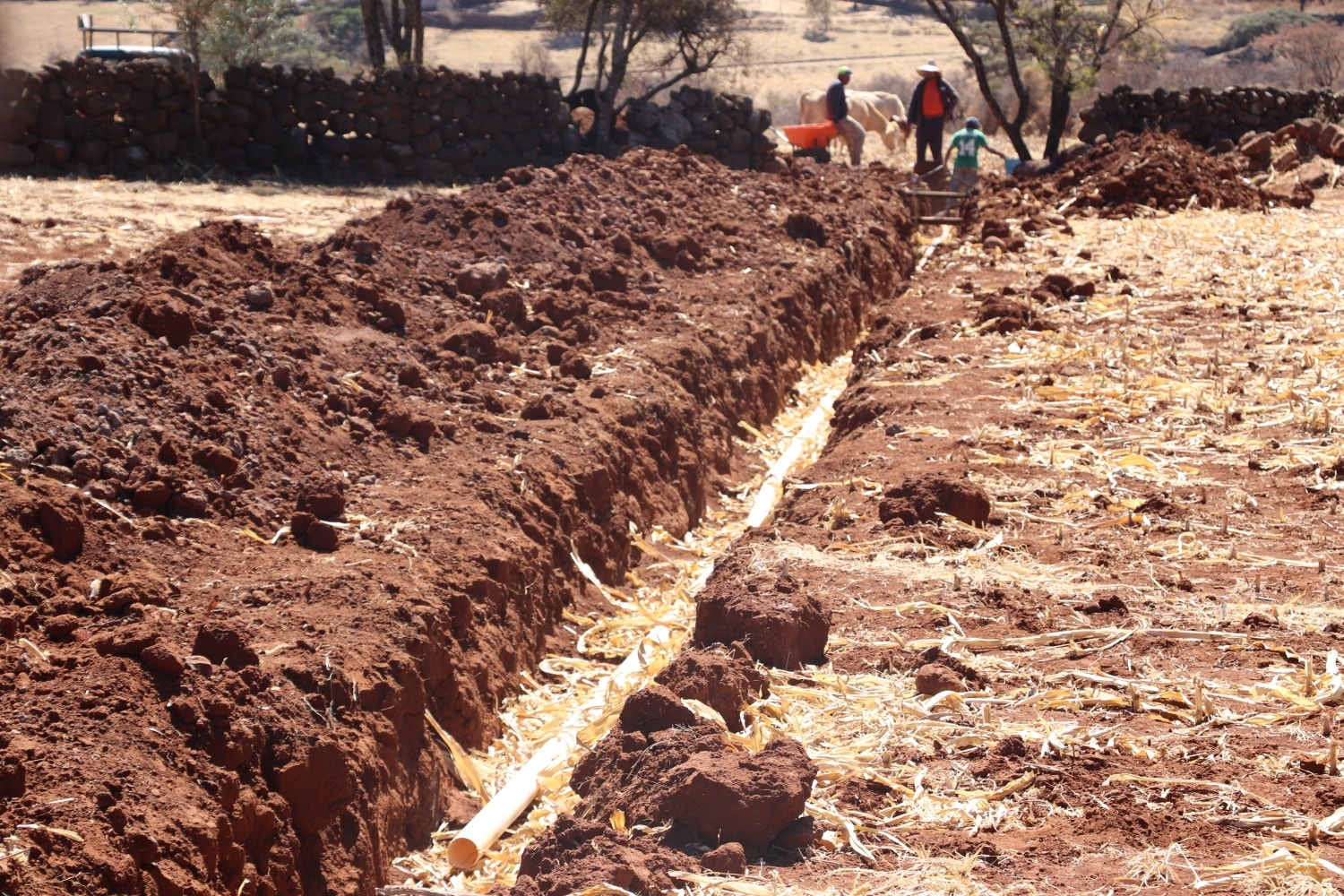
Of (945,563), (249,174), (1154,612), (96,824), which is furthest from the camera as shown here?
(249,174)

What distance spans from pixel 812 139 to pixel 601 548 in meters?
16.2

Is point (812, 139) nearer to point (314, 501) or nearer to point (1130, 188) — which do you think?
point (1130, 188)

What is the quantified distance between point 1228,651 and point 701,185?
968 centimetres

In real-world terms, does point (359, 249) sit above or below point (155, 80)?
below

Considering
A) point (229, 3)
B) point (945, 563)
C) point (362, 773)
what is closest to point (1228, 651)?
point (945, 563)

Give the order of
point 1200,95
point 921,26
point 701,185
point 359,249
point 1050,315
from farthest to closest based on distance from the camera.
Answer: point 921,26
point 1200,95
point 701,185
point 1050,315
point 359,249

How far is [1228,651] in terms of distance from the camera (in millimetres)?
4875

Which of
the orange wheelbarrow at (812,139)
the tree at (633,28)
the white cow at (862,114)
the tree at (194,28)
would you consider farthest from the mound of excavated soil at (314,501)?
the white cow at (862,114)

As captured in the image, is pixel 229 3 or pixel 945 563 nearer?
pixel 945 563

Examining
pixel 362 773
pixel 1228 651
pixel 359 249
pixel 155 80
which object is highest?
pixel 155 80

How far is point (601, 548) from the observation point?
733 centimetres

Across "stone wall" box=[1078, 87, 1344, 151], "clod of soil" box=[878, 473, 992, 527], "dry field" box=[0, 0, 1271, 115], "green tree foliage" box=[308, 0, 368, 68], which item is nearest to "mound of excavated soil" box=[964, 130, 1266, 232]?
"stone wall" box=[1078, 87, 1344, 151]

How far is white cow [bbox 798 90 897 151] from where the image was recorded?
25.7 meters

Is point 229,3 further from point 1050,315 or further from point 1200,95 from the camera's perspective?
point 1050,315
